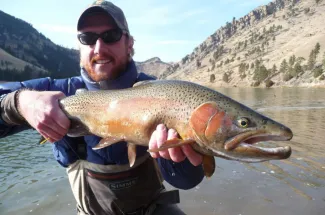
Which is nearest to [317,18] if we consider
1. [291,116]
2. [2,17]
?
[291,116]

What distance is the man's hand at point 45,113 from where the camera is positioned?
104 inches

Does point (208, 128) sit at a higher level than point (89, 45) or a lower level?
lower

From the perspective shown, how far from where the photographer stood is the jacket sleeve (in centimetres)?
295

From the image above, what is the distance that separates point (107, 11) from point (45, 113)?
157cm

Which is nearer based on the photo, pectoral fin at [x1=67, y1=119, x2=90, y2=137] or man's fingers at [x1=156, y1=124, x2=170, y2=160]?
man's fingers at [x1=156, y1=124, x2=170, y2=160]

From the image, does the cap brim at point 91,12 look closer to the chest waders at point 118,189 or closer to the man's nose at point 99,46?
the man's nose at point 99,46

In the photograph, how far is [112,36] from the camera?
144 inches

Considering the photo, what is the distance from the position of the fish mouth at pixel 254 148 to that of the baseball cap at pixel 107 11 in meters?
2.22

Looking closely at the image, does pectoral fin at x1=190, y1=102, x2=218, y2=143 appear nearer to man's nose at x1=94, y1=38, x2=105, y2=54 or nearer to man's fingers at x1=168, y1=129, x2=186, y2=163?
man's fingers at x1=168, y1=129, x2=186, y2=163

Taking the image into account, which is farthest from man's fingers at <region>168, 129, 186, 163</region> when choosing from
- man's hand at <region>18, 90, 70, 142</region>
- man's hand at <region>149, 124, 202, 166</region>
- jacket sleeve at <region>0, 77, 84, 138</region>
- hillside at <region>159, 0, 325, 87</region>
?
hillside at <region>159, 0, 325, 87</region>

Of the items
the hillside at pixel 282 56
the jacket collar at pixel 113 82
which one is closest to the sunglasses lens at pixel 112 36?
the jacket collar at pixel 113 82

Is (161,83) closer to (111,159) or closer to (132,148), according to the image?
(132,148)

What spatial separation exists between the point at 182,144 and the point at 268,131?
676 mm

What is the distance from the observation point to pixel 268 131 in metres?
2.25
